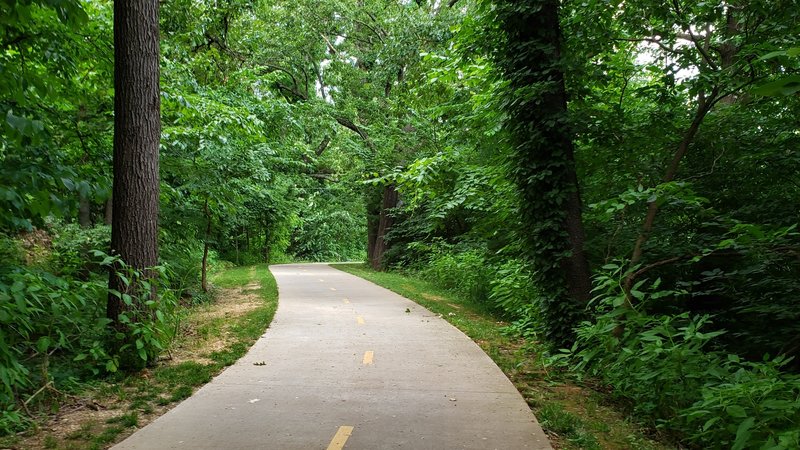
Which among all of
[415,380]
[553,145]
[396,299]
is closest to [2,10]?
[415,380]

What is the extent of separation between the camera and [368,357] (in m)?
7.12

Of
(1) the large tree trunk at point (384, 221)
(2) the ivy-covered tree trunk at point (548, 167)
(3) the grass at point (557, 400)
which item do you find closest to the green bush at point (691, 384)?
(3) the grass at point (557, 400)

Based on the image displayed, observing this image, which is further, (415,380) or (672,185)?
(415,380)

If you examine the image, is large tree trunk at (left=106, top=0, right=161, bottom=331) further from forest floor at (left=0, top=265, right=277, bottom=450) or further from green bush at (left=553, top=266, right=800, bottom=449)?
green bush at (left=553, top=266, right=800, bottom=449)

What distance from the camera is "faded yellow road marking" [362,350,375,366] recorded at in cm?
681

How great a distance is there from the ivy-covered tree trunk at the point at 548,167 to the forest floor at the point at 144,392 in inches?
185

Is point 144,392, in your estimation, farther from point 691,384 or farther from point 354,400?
point 691,384

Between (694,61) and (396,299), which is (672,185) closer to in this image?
→ (694,61)

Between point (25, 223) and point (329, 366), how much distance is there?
150 inches

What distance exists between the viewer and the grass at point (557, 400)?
4.36 m

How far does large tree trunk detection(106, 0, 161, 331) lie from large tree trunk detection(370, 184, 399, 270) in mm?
17480

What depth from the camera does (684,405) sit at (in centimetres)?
463

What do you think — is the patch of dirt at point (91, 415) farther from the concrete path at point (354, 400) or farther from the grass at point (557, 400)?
the grass at point (557, 400)

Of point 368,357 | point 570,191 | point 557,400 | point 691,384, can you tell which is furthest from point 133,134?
point 691,384
